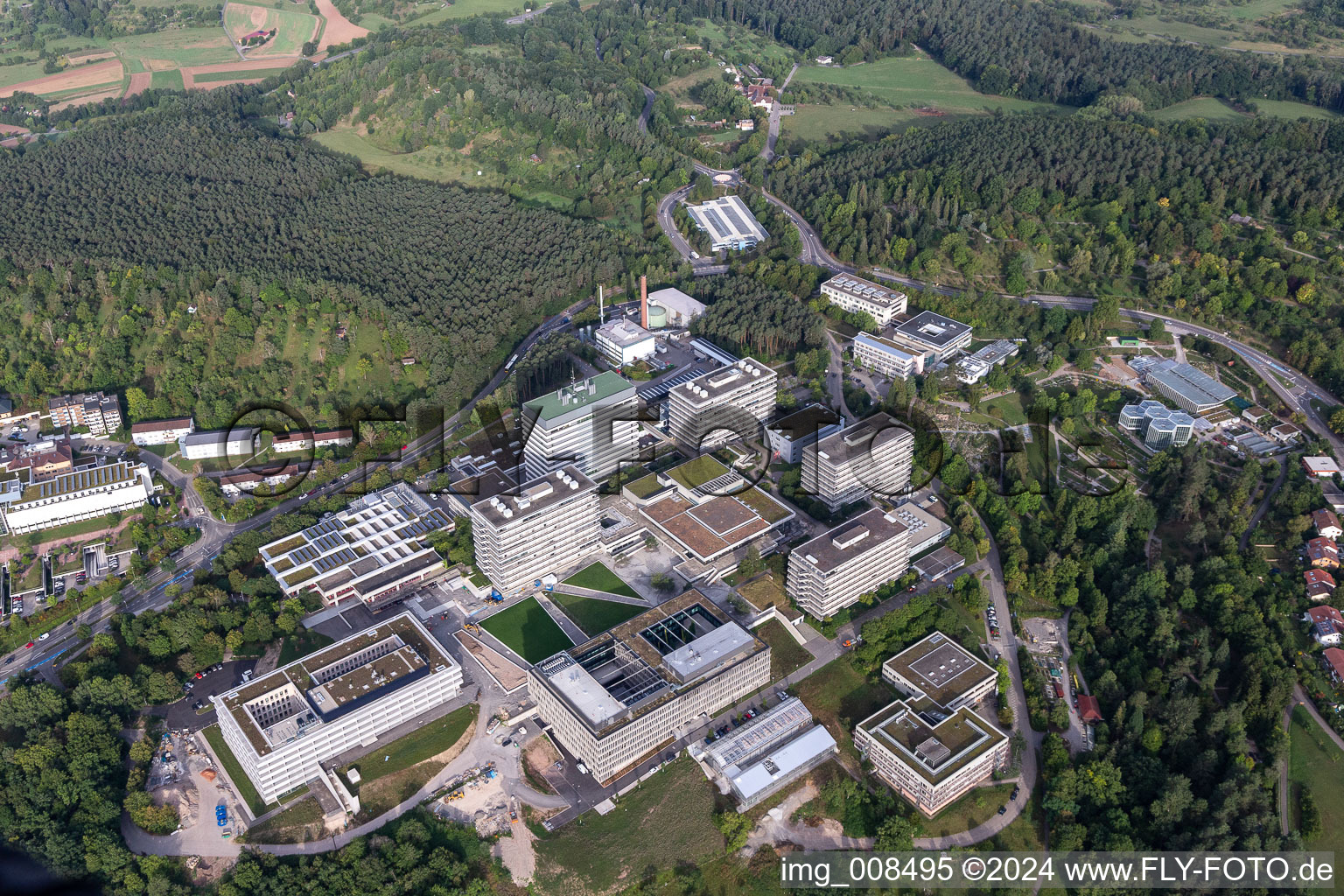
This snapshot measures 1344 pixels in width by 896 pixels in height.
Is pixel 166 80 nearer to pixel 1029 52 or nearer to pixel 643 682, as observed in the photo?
pixel 1029 52

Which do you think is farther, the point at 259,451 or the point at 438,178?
the point at 438,178

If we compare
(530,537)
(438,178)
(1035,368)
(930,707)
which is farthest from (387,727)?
(438,178)

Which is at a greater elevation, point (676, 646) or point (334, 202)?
point (334, 202)

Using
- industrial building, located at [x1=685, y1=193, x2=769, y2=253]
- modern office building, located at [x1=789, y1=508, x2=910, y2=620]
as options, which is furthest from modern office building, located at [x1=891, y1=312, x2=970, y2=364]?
modern office building, located at [x1=789, y1=508, x2=910, y2=620]

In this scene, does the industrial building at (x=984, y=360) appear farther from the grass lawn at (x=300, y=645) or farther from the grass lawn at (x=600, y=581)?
the grass lawn at (x=300, y=645)

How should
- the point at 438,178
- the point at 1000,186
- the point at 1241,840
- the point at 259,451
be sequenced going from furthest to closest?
the point at 438,178 → the point at 1000,186 → the point at 259,451 → the point at 1241,840

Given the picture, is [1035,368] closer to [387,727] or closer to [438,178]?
[387,727]

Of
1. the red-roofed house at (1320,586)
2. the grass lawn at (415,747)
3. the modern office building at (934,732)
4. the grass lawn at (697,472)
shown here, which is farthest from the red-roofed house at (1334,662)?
the grass lawn at (415,747)
